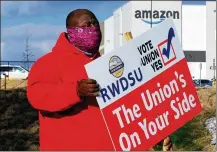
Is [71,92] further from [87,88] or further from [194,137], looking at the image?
[194,137]

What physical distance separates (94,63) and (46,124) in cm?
37

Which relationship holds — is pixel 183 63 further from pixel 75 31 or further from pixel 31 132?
pixel 31 132

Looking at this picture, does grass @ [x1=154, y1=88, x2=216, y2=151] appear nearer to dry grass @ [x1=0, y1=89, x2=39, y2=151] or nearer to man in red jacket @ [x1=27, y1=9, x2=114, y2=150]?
dry grass @ [x1=0, y1=89, x2=39, y2=151]

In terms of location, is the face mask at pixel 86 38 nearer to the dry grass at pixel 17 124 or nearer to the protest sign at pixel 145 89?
the protest sign at pixel 145 89

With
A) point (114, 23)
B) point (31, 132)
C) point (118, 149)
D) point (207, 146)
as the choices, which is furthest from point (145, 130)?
point (114, 23)

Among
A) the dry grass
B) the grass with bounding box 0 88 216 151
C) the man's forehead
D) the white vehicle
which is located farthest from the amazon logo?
the man's forehead

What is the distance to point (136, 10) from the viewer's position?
64875 mm

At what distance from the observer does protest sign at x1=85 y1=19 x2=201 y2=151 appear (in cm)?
287

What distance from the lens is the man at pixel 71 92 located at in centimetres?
274

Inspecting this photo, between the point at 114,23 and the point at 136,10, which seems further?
the point at 114,23

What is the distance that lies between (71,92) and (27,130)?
10.6 meters

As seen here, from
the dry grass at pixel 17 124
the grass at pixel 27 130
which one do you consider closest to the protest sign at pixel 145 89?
the grass at pixel 27 130

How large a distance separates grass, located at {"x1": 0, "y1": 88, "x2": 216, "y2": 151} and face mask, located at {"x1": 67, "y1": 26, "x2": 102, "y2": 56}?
8238 mm

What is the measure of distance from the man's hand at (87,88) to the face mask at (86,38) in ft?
0.66
